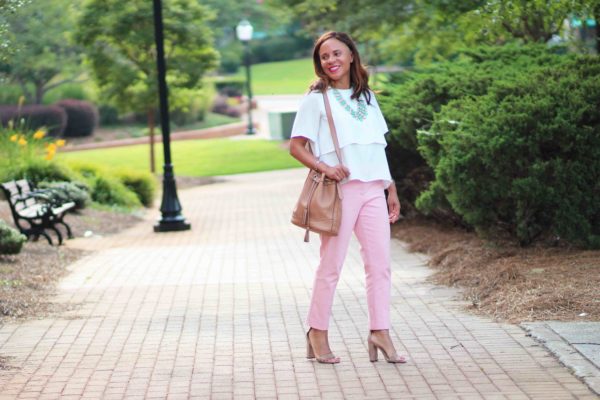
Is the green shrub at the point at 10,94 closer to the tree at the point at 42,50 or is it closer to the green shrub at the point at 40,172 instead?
the tree at the point at 42,50

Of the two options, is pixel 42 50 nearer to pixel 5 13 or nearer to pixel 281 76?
pixel 281 76

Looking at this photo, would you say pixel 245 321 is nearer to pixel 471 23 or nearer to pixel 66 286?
pixel 66 286

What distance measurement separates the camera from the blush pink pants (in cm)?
637

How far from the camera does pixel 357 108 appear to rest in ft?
21.0

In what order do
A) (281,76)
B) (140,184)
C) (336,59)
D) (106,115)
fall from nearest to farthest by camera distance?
(336,59) → (140,184) → (106,115) → (281,76)

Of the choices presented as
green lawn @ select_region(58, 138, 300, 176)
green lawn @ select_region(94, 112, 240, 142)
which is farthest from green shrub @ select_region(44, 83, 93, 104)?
green lawn @ select_region(58, 138, 300, 176)

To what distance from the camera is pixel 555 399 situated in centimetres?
555

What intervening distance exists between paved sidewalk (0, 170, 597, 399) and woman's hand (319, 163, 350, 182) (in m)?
1.06

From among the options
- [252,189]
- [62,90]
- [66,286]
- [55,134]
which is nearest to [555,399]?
[66,286]

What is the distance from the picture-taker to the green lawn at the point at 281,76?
72000 mm

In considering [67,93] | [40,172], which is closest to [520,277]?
[40,172]

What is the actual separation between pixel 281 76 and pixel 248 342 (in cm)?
7446

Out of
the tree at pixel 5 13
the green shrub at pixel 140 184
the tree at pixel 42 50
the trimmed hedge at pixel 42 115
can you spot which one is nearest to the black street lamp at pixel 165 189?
the green shrub at pixel 140 184

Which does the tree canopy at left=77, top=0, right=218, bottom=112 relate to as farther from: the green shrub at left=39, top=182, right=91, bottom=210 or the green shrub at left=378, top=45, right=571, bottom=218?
the green shrub at left=378, top=45, right=571, bottom=218
